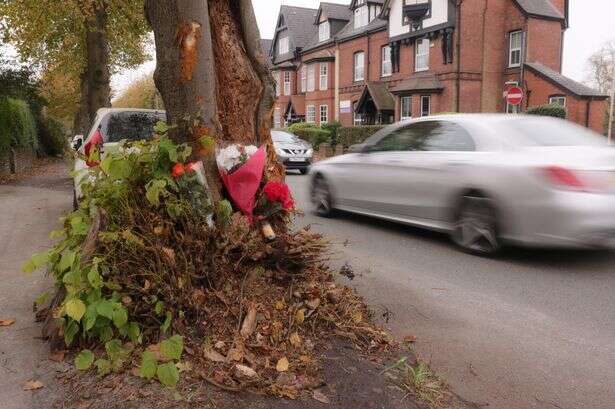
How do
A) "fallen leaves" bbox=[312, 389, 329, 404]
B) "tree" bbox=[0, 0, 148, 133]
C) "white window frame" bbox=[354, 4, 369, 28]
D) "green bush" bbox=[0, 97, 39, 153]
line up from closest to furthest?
"fallen leaves" bbox=[312, 389, 329, 404]
"tree" bbox=[0, 0, 148, 133]
"green bush" bbox=[0, 97, 39, 153]
"white window frame" bbox=[354, 4, 369, 28]

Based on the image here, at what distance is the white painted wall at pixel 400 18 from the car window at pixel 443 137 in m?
26.5

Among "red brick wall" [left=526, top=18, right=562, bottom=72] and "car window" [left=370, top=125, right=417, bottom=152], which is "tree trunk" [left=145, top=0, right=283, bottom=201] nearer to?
"car window" [left=370, top=125, right=417, bottom=152]

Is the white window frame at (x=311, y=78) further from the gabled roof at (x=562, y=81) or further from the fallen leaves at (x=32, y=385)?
the fallen leaves at (x=32, y=385)

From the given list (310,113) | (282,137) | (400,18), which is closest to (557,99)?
(400,18)

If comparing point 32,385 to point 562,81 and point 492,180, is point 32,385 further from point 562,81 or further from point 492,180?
point 562,81

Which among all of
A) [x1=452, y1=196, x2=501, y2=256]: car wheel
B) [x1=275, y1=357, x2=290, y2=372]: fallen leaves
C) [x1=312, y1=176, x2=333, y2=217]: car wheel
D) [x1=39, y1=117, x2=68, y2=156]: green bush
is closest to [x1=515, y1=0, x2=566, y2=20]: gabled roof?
[x1=39, y1=117, x2=68, y2=156]: green bush

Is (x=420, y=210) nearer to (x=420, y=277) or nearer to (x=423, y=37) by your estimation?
(x=420, y=277)

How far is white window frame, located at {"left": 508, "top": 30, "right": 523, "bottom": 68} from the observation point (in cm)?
3216

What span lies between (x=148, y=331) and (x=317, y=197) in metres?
6.76

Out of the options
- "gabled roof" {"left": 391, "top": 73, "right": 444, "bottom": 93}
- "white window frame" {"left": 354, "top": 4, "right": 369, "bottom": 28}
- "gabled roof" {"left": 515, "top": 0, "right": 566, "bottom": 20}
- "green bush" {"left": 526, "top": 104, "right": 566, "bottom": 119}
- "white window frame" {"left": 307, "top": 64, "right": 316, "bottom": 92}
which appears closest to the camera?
"green bush" {"left": 526, "top": 104, "right": 566, "bottom": 119}

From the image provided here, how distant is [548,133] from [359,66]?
35501 millimetres

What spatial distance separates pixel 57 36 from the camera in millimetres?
26906

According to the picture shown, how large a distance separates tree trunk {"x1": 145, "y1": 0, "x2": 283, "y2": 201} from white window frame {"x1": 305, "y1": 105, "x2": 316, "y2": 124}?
43049 mm

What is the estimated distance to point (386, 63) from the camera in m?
38.6
